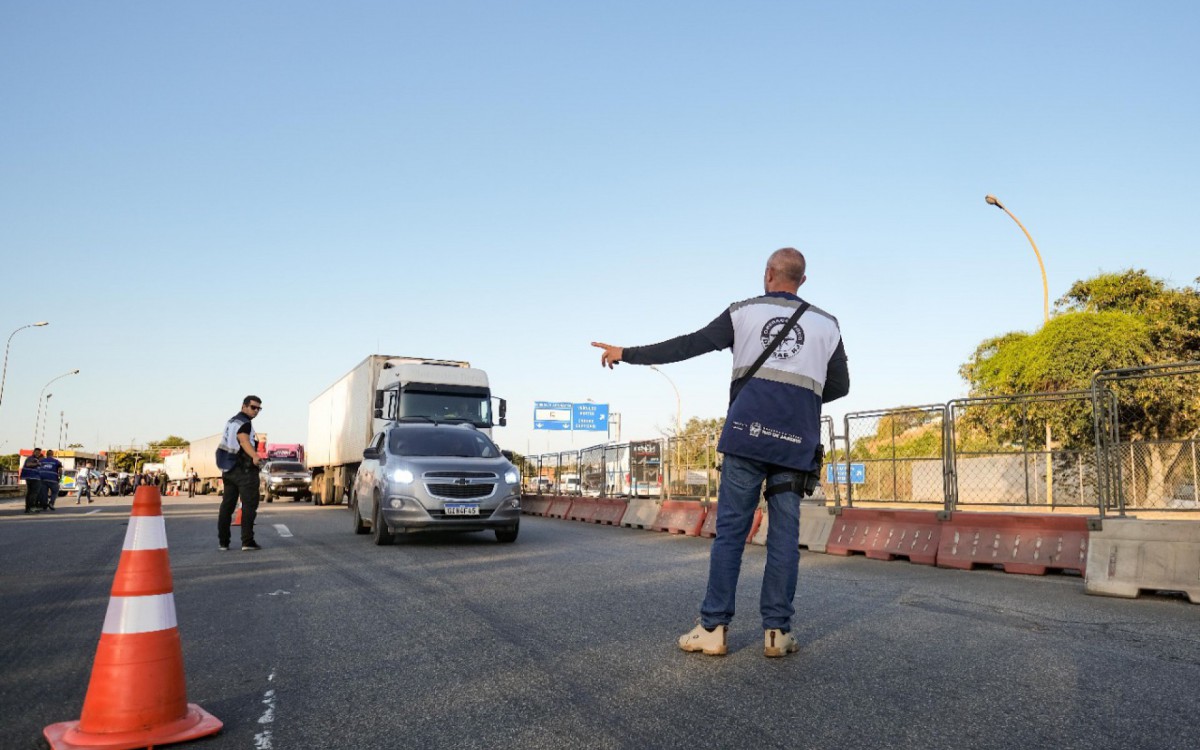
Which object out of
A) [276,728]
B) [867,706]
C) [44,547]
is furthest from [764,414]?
[44,547]

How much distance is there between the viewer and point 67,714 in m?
3.44

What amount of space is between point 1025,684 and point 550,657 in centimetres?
219

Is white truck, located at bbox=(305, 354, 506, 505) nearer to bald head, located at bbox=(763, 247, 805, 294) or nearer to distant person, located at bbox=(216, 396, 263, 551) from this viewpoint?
distant person, located at bbox=(216, 396, 263, 551)

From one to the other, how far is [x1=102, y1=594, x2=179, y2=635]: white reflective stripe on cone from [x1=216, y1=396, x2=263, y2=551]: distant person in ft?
26.0

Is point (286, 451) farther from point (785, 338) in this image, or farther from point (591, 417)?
point (785, 338)

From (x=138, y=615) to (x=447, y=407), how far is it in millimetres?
16679

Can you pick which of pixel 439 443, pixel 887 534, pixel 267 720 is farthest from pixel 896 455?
pixel 267 720

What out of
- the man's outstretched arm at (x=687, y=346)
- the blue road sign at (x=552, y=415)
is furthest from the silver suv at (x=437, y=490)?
the blue road sign at (x=552, y=415)

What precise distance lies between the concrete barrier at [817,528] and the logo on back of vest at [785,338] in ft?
23.2

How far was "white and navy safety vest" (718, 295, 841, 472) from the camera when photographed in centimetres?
440

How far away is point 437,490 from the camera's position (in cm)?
1150

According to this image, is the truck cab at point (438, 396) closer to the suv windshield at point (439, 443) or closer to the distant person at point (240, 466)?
the suv windshield at point (439, 443)

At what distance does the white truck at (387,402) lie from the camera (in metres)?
19.8

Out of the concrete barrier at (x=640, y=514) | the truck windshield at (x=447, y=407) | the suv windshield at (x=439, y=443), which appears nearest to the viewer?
the suv windshield at (x=439, y=443)
